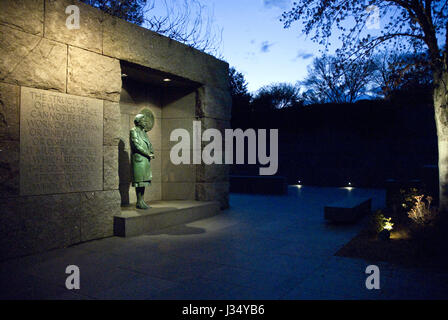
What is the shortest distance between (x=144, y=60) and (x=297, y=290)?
19.2ft

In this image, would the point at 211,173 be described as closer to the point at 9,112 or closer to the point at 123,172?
the point at 123,172

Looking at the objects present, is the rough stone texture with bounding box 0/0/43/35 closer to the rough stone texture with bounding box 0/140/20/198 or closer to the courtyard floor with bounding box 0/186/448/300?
the rough stone texture with bounding box 0/140/20/198

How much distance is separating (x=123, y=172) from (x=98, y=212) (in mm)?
2381

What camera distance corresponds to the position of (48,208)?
5.82 m

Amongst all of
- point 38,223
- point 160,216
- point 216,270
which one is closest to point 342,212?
point 160,216

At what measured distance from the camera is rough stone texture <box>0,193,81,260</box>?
5266 millimetres

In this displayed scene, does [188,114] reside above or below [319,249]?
above

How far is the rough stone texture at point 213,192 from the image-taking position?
9.74 m

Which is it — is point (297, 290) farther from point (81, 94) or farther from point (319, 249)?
point (81, 94)

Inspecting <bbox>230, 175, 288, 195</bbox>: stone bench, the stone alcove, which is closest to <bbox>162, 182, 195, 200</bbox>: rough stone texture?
the stone alcove

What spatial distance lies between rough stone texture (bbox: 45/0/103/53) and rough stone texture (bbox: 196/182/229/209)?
4.57 meters

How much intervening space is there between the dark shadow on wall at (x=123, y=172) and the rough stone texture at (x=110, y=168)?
186 centimetres

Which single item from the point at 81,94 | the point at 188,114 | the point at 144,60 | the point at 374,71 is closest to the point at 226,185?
the point at 188,114

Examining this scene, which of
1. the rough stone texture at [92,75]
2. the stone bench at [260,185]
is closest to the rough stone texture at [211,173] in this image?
the rough stone texture at [92,75]
